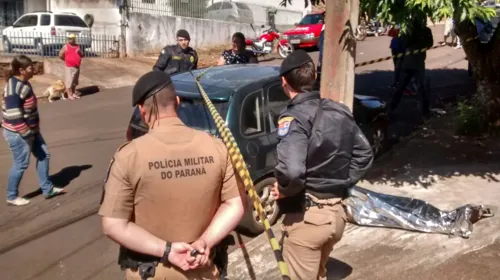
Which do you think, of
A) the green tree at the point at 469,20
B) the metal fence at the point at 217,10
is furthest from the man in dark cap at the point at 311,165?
the metal fence at the point at 217,10

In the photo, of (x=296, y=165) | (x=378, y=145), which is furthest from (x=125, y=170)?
(x=378, y=145)

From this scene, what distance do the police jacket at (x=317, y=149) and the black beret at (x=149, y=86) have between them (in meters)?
0.91

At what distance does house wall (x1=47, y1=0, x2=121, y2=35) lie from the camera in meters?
22.0

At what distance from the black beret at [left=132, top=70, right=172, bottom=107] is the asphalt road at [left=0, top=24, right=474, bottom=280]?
309 centimetres

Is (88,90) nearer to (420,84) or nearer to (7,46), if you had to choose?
(7,46)

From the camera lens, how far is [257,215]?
6191 millimetres

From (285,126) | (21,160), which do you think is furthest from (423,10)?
(21,160)

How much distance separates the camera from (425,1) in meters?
5.11

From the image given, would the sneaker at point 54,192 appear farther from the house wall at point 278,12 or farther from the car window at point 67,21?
the house wall at point 278,12

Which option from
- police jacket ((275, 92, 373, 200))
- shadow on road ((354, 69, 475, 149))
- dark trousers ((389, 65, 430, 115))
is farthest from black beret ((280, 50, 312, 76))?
dark trousers ((389, 65, 430, 115))

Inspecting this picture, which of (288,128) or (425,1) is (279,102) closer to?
(425,1)

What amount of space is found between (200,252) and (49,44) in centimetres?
1826

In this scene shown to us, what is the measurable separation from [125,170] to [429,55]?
1860 centimetres

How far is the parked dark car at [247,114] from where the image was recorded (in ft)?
20.2
